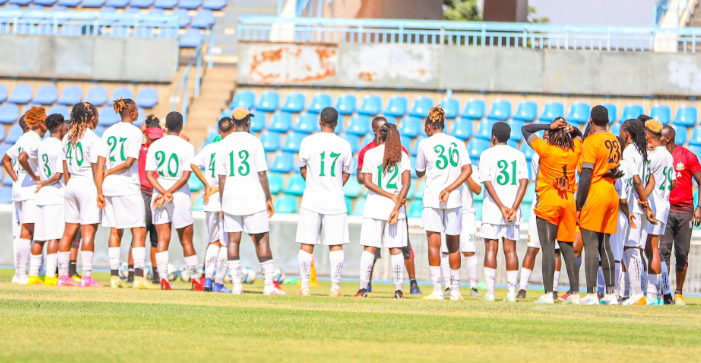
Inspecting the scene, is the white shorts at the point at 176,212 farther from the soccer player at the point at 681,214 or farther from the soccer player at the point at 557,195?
the soccer player at the point at 681,214

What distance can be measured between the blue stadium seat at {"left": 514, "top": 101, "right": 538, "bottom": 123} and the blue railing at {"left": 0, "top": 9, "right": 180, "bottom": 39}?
787 cm

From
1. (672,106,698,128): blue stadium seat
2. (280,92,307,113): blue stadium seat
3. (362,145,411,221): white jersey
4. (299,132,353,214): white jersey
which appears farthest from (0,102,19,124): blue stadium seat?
(672,106,698,128): blue stadium seat

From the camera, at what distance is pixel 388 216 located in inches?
416

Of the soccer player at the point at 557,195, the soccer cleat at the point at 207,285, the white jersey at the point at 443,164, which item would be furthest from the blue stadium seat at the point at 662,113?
the soccer cleat at the point at 207,285

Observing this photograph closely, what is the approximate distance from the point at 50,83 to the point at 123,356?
18242 millimetres

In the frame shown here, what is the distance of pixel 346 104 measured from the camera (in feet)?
67.8

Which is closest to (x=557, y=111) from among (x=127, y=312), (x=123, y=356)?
(x=127, y=312)

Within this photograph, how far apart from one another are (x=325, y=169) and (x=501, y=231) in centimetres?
218

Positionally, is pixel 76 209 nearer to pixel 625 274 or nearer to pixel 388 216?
pixel 388 216

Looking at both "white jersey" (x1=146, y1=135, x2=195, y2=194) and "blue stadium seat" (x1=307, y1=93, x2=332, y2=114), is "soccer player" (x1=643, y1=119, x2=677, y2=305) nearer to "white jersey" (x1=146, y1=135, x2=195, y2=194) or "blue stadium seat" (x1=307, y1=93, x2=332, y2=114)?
"white jersey" (x1=146, y1=135, x2=195, y2=194)

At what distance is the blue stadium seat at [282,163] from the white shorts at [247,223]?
8776 mm

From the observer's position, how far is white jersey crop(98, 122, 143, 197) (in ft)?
35.1

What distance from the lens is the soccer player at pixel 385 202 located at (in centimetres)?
1054

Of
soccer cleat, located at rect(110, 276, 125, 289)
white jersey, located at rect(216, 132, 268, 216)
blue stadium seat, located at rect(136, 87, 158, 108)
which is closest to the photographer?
white jersey, located at rect(216, 132, 268, 216)
